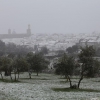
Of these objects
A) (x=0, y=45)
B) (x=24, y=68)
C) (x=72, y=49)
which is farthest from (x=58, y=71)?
(x=0, y=45)

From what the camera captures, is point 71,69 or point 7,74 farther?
point 7,74

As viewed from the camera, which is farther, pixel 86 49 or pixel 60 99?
pixel 86 49

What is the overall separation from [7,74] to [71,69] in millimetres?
26148

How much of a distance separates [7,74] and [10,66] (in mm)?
9230

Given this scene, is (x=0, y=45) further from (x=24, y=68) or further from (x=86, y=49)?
(x=86, y=49)

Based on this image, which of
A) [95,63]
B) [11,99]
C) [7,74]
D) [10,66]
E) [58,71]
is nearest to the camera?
[11,99]

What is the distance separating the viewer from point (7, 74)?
205ft

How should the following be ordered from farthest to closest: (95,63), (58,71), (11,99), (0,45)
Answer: (0,45) → (58,71) → (95,63) → (11,99)

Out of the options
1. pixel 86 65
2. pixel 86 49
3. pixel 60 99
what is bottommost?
pixel 60 99

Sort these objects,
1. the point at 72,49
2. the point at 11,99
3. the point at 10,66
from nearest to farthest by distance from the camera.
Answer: the point at 11,99 → the point at 10,66 → the point at 72,49

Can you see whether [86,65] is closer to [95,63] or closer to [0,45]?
[95,63]

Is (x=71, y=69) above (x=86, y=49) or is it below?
below

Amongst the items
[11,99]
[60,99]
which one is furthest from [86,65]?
[11,99]

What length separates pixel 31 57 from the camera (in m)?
63.6
